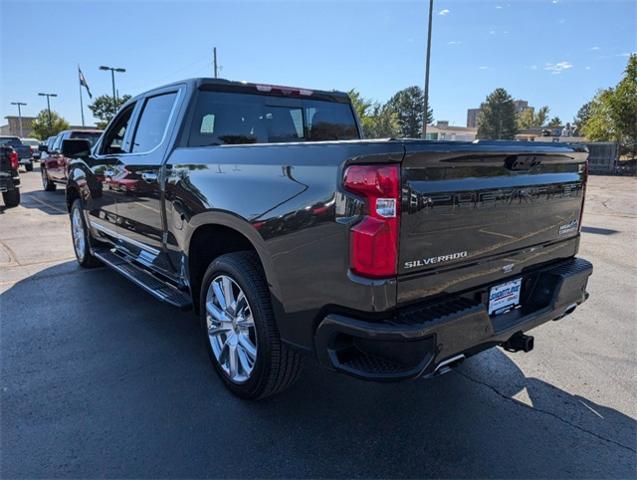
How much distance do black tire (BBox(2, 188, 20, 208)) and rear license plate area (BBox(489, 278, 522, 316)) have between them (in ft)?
40.4

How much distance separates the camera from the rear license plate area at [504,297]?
8.50 feet

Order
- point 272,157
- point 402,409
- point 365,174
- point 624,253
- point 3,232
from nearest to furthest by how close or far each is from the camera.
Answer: point 365,174
point 272,157
point 402,409
point 624,253
point 3,232

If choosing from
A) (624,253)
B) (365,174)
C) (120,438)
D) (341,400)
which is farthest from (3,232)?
(624,253)

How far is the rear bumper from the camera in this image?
2074 mm

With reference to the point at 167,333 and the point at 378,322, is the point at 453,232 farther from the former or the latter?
the point at 167,333

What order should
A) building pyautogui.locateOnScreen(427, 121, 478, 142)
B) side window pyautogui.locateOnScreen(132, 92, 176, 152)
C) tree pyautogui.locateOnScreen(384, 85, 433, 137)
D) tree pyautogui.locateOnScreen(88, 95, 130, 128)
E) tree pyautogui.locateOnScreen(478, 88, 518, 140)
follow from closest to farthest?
side window pyautogui.locateOnScreen(132, 92, 176, 152) < building pyautogui.locateOnScreen(427, 121, 478, 142) < tree pyautogui.locateOnScreen(88, 95, 130, 128) < tree pyautogui.locateOnScreen(384, 85, 433, 137) < tree pyautogui.locateOnScreen(478, 88, 518, 140)

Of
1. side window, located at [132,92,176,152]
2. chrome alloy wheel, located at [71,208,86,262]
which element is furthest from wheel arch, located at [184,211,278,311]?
chrome alloy wheel, located at [71,208,86,262]

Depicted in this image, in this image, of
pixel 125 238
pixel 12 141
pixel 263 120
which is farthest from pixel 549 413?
pixel 12 141

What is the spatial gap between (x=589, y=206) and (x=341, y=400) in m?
11.9

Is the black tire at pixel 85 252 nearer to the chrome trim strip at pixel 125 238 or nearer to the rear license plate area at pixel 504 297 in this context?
the chrome trim strip at pixel 125 238

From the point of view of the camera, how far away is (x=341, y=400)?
9.80ft

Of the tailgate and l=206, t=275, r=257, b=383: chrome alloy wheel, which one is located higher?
the tailgate

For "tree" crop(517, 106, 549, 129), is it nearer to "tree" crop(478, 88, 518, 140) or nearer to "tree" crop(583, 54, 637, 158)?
"tree" crop(478, 88, 518, 140)

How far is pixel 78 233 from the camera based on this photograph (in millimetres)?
6102
